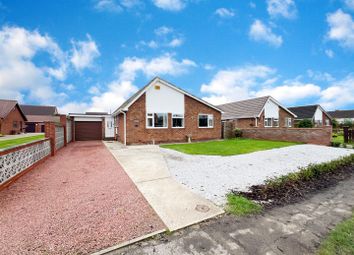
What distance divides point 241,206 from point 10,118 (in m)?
40.4

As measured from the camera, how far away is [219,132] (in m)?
18.9

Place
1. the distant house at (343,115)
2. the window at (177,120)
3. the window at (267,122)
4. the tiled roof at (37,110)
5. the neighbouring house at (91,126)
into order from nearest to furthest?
1. the window at (177,120)
2. the neighbouring house at (91,126)
3. the window at (267,122)
4. the tiled roof at (37,110)
5. the distant house at (343,115)

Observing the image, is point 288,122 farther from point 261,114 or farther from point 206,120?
point 206,120

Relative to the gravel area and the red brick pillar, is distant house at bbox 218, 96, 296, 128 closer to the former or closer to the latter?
the red brick pillar

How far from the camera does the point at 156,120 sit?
15.3 m

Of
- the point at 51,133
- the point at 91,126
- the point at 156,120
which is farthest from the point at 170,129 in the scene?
the point at 91,126

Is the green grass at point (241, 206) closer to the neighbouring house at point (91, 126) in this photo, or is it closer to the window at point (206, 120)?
the window at point (206, 120)

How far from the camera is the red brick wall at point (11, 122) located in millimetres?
28359

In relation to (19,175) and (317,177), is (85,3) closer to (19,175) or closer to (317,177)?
(19,175)

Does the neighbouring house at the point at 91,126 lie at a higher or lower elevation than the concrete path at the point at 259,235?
higher

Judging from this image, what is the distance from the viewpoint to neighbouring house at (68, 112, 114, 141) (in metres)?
19.5

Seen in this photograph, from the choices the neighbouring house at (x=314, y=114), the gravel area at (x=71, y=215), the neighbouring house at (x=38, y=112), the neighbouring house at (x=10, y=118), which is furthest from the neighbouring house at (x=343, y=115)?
the neighbouring house at (x=38, y=112)

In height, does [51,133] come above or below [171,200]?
above

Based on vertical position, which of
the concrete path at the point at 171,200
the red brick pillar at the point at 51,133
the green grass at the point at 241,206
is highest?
the red brick pillar at the point at 51,133
